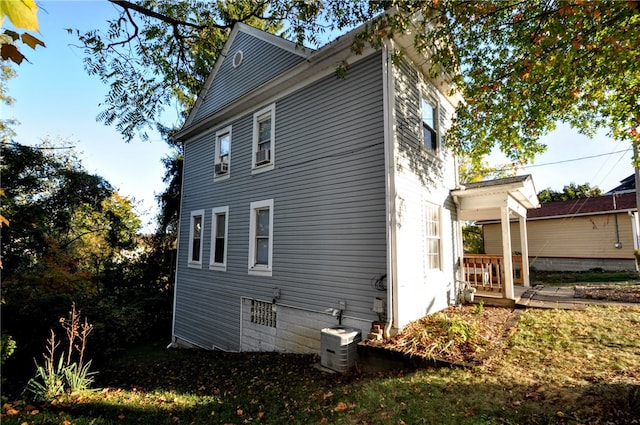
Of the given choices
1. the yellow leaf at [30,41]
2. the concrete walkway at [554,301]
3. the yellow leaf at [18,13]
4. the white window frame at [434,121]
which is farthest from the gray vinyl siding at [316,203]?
the yellow leaf at [18,13]

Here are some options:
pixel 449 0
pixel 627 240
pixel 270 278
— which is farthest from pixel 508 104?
pixel 627 240

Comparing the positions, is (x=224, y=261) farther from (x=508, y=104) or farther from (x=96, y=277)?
(x=96, y=277)

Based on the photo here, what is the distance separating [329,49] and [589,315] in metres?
8.29

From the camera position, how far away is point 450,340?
5.13 m

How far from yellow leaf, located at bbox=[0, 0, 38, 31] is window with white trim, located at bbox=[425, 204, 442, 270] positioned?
7207 mm

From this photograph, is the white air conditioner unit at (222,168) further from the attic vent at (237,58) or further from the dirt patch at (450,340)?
the dirt patch at (450,340)

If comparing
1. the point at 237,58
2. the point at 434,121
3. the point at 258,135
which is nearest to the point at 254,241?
the point at 258,135

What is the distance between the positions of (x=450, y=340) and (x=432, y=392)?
4.64 ft

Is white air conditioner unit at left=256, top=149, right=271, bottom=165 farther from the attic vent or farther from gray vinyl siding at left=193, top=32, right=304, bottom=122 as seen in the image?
the attic vent

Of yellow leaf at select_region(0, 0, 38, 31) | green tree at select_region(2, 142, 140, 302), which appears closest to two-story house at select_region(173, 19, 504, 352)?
yellow leaf at select_region(0, 0, 38, 31)

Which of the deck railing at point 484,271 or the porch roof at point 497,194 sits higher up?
the porch roof at point 497,194

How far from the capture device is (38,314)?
990 centimetres

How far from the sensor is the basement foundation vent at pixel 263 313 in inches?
307

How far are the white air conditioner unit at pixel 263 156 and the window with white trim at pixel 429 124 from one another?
414cm
